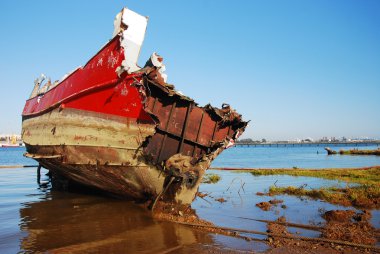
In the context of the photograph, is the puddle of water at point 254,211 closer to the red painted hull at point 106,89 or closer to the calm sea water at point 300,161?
the red painted hull at point 106,89

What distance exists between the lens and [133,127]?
7.09 metres

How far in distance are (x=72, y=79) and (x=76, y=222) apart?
4.13 metres

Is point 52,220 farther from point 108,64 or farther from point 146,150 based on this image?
point 108,64

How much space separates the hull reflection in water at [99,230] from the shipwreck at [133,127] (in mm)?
777

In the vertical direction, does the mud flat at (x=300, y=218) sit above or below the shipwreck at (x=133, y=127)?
below

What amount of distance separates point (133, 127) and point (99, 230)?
2.40 metres

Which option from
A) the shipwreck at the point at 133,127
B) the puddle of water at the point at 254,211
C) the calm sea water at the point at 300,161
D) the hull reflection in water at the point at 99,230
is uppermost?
the calm sea water at the point at 300,161

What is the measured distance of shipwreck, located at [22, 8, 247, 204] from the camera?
278 inches

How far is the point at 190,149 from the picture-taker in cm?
798

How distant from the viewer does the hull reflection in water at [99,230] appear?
17.7 ft

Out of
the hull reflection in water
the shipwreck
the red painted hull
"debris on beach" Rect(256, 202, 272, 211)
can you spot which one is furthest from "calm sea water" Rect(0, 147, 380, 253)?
the red painted hull

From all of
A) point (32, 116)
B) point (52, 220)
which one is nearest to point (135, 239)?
point (52, 220)

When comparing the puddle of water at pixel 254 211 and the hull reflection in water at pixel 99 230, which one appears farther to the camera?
the puddle of water at pixel 254 211

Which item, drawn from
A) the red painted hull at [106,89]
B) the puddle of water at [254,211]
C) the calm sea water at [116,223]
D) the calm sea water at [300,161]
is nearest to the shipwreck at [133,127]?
the red painted hull at [106,89]
